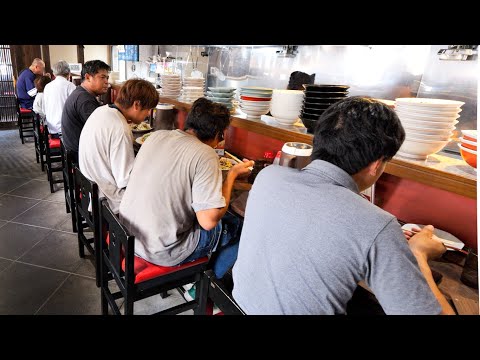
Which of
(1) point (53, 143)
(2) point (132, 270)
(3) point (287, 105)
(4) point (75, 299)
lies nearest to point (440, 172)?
(3) point (287, 105)

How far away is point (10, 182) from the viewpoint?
4527 mm

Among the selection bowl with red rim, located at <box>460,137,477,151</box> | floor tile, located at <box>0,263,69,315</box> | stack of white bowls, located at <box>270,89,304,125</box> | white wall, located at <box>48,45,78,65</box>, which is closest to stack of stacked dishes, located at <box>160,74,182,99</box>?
stack of white bowls, located at <box>270,89,304,125</box>

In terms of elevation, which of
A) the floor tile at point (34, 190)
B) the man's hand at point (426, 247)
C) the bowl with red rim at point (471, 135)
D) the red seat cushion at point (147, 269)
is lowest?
the floor tile at point (34, 190)

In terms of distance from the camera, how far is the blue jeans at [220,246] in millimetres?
1964

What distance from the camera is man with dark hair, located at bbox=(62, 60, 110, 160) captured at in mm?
3035

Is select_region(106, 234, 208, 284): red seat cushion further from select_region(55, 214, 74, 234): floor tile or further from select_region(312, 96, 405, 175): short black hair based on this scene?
select_region(55, 214, 74, 234): floor tile

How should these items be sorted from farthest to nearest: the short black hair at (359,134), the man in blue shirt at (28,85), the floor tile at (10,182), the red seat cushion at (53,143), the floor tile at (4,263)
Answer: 1. the man in blue shirt at (28,85)
2. the floor tile at (10,182)
3. the red seat cushion at (53,143)
4. the floor tile at (4,263)
5. the short black hair at (359,134)

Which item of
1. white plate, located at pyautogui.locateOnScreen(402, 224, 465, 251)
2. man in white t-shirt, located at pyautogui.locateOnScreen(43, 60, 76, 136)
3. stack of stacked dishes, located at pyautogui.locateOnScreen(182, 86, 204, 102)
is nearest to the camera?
white plate, located at pyautogui.locateOnScreen(402, 224, 465, 251)

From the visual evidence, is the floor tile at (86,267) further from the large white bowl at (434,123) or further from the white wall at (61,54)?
the white wall at (61,54)

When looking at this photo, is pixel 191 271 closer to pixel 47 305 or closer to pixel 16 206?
pixel 47 305

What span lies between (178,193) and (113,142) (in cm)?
81

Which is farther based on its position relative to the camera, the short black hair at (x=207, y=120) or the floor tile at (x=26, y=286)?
the floor tile at (x=26, y=286)

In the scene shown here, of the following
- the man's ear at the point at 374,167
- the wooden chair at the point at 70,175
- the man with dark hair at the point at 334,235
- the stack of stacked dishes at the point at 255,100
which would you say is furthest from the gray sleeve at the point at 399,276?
→ the wooden chair at the point at 70,175
